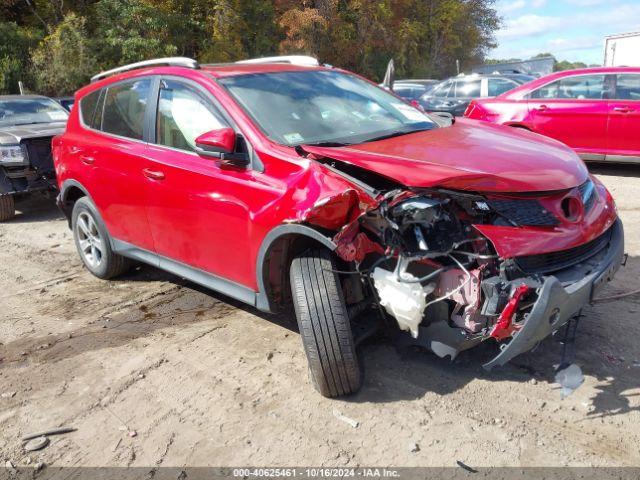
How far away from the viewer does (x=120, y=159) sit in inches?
163

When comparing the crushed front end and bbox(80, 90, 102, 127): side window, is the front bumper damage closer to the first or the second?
the crushed front end

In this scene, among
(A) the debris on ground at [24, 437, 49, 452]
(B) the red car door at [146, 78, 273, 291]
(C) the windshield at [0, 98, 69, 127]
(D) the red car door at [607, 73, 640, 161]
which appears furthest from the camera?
(C) the windshield at [0, 98, 69, 127]

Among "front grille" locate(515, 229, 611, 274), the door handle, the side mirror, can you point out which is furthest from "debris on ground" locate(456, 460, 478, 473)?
the door handle

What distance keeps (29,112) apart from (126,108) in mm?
5156

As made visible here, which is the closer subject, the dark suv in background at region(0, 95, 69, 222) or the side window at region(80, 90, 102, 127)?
the side window at region(80, 90, 102, 127)

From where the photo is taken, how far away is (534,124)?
8141mm

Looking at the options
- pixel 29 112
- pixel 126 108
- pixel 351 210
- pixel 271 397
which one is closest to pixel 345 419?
pixel 271 397

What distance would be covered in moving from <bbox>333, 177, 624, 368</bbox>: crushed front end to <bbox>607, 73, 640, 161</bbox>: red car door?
5561 mm

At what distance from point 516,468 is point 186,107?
291 centimetres

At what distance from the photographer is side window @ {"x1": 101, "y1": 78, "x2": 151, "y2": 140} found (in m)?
4.11

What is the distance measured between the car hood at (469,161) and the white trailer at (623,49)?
19915 millimetres

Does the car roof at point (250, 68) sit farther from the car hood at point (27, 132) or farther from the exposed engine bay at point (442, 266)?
the car hood at point (27, 132)

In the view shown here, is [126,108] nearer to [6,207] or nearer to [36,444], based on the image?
[36,444]

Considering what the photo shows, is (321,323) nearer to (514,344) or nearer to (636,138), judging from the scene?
(514,344)
